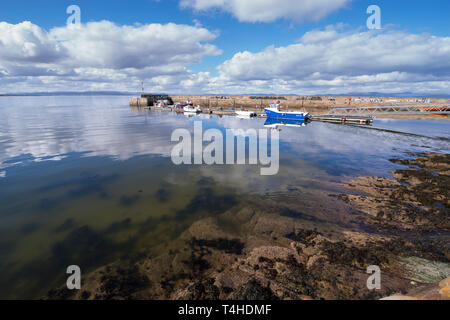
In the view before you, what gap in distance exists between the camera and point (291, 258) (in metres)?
7.68

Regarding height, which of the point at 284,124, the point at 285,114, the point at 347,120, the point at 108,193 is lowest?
the point at 108,193

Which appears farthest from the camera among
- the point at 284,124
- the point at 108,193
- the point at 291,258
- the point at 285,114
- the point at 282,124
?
the point at 285,114

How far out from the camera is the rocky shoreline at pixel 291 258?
6.25 meters

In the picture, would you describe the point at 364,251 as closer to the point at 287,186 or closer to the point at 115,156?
the point at 287,186

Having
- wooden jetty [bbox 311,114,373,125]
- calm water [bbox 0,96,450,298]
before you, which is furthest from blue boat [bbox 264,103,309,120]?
calm water [bbox 0,96,450,298]

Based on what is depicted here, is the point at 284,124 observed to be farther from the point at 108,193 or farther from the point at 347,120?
the point at 108,193

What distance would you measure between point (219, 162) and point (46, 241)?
13.6 meters

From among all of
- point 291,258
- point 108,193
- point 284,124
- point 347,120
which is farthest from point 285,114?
point 291,258

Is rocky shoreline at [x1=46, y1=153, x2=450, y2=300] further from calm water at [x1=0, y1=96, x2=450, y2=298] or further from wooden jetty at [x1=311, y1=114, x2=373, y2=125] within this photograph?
wooden jetty at [x1=311, y1=114, x2=373, y2=125]

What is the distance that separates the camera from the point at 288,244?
27.7ft

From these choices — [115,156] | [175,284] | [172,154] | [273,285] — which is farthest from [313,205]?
[115,156]

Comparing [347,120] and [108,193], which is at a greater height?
[347,120]

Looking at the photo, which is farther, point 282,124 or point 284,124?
point 282,124

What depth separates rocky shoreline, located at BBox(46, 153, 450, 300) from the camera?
246 inches
